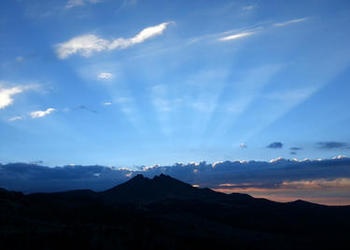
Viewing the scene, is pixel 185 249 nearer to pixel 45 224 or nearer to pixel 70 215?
pixel 45 224

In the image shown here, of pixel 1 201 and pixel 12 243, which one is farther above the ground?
pixel 1 201

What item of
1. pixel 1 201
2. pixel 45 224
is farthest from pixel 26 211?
pixel 45 224

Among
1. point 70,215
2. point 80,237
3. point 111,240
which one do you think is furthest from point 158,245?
point 70,215

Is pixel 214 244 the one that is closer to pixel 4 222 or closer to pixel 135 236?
pixel 135 236

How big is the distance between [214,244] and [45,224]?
8240cm

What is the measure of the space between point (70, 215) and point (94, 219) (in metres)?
10.9

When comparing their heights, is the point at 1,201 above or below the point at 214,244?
above

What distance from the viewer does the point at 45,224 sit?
143m

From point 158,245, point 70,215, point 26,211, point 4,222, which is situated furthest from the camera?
point 70,215

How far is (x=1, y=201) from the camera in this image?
7013 inches

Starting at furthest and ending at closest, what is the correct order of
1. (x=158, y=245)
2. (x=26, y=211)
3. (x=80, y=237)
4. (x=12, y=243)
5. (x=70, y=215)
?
(x=70, y=215)
(x=26, y=211)
(x=158, y=245)
(x=80, y=237)
(x=12, y=243)

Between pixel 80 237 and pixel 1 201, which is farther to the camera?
pixel 1 201

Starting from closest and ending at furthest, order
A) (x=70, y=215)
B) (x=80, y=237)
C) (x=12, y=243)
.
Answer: (x=12, y=243)
(x=80, y=237)
(x=70, y=215)

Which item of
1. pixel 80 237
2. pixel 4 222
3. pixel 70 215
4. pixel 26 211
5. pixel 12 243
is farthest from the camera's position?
pixel 70 215
